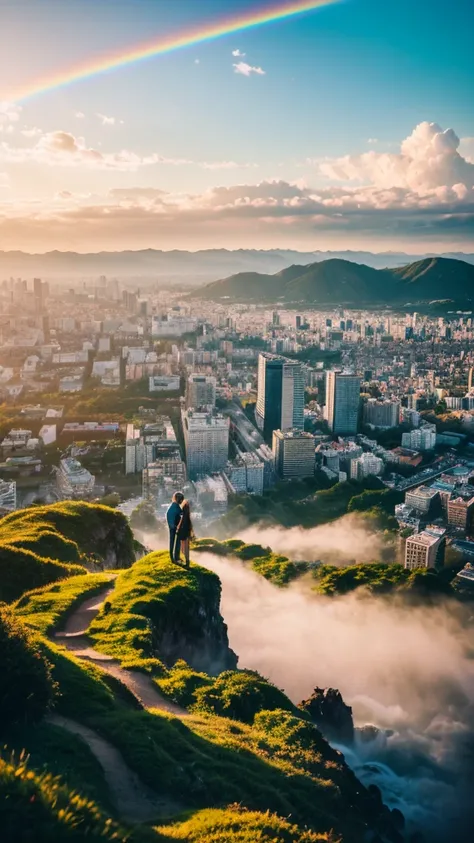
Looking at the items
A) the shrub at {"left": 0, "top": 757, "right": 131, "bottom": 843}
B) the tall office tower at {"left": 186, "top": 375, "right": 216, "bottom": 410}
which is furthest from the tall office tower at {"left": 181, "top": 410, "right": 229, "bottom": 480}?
the shrub at {"left": 0, "top": 757, "right": 131, "bottom": 843}

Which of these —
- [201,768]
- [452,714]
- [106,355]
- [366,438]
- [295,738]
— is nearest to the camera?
[201,768]

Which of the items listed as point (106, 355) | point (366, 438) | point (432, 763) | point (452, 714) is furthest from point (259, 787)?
point (106, 355)

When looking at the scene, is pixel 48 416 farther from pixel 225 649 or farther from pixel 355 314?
pixel 355 314

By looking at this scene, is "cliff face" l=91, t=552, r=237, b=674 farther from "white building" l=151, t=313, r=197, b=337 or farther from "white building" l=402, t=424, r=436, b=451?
"white building" l=151, t=313, r=197, b=337

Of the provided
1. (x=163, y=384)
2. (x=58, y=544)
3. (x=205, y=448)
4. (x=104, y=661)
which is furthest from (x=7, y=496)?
(x=163, y=384)

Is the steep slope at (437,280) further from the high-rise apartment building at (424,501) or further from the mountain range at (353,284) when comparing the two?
the high-rise apartment building at (424,501)

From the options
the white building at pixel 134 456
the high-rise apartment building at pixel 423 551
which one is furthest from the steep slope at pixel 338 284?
the high-rise apartment building at pixel 423 551
